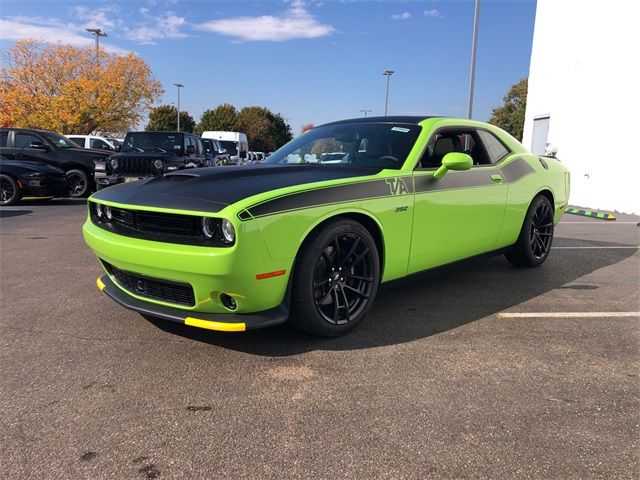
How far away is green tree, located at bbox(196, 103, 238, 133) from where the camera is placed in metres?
71.7

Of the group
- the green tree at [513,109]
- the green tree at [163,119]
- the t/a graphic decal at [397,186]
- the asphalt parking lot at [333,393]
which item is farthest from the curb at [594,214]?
the green tree at [163,119]

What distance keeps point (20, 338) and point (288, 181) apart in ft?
6.82

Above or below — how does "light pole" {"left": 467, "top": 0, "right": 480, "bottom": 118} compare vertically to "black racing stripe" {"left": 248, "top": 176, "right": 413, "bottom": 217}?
above

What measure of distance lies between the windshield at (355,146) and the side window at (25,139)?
10.1m

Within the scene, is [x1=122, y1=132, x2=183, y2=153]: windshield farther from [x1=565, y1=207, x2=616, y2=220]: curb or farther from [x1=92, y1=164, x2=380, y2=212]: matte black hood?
[x1=565, y1=207, x2=616, y2=220]: curb

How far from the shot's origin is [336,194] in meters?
3.14

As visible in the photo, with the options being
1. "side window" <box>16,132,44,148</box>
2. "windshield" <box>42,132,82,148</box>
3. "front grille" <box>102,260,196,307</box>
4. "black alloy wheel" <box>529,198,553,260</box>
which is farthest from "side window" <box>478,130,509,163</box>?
"side window" <box>16,132,44,148</box>

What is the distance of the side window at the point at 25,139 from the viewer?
1198 cm

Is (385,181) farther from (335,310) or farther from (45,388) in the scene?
(45,388)

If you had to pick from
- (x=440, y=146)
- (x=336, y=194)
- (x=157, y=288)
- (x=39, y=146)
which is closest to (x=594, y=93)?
(x=440, y=146)

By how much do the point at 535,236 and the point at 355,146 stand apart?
2.44m

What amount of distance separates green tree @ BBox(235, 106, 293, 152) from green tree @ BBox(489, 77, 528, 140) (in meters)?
32.2

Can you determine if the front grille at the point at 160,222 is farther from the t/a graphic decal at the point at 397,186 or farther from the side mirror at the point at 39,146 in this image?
the side mirror at the point at 39,146

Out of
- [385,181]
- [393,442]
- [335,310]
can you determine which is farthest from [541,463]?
[385,181]
